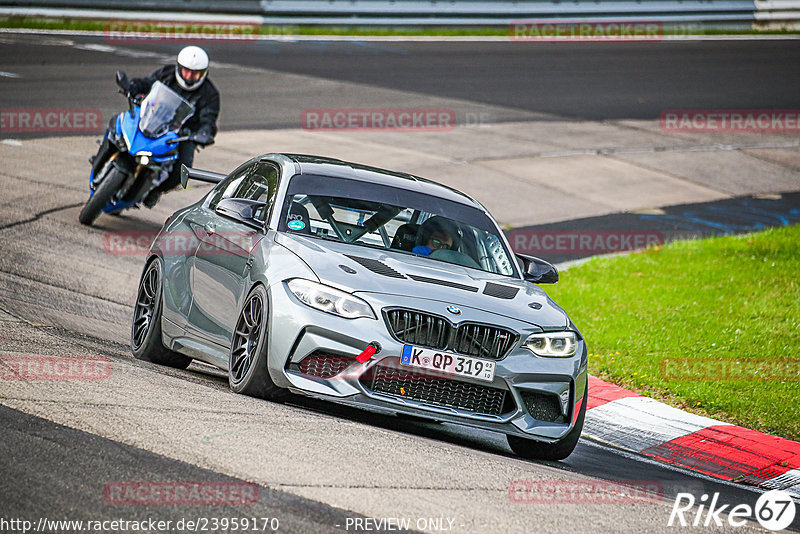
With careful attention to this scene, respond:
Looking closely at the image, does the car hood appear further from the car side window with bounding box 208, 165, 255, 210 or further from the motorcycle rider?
the motorcycle rider

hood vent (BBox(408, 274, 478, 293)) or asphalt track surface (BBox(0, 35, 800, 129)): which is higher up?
hood vent (BBox(408, 274, 478, 293))

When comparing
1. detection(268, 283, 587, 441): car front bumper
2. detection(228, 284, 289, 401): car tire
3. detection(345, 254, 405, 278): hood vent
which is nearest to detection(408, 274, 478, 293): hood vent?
detection(345, 254, 405, 278): hood vent

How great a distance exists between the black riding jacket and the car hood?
6.68 meters

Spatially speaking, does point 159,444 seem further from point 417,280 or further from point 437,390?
point 417,280

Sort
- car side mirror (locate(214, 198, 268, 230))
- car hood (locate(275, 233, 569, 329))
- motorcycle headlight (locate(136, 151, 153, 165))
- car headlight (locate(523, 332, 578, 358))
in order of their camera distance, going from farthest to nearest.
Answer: motorcycle headlight (locate(136, 151, 153, 165)), car side mirror (locate(214, 198, 268, 230)), car headlight (locate(523, 332, 578, 358)), car hood (locate(275, 233, 569, 329))

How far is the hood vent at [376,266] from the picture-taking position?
721 centimetres

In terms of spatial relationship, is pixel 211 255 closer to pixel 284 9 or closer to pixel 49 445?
pixel 49 445

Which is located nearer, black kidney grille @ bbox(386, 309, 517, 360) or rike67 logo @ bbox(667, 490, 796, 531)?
rike67 logo @ bbox(667, 490, 796, 531)

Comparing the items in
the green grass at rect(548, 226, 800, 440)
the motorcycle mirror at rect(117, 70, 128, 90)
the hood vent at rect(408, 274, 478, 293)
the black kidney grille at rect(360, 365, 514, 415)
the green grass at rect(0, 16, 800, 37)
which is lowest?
the green grass at rect(548, 226, 800, 440)

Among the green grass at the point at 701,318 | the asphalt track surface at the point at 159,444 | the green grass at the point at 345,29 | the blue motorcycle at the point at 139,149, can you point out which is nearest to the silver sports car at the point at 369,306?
the asphalt track surface at the point at 159,444

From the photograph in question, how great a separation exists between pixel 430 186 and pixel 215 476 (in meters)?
3.99

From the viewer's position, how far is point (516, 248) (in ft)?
49.0

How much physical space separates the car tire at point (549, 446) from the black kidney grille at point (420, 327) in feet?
3.29

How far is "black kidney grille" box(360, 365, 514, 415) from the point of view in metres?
6.80
